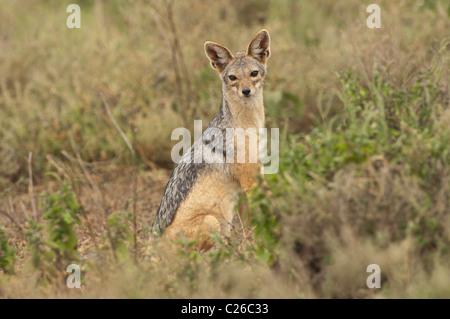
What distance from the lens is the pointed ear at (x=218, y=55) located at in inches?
234

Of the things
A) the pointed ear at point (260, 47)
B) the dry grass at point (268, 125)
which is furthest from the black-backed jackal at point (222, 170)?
the dry grass at point (268, 125)

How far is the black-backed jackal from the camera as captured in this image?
5.45 meters

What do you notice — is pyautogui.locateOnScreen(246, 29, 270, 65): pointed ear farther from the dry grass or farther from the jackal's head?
the dry grass

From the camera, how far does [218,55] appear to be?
19.8 feet

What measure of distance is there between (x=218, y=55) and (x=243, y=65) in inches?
12.6

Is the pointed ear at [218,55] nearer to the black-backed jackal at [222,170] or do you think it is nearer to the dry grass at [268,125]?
the black-backed jackal at [222,170]

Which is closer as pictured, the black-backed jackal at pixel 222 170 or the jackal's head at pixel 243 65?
the black-backed jackal at pixel 222 170

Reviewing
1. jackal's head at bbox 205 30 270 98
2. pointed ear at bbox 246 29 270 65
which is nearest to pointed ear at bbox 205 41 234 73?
jackal's head at bbox 205 30 270 98

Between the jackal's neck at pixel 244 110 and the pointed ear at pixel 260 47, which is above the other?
the pointed ear at pixel 260 47

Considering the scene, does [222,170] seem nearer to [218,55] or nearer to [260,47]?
[218,55]

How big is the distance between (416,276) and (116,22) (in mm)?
10291

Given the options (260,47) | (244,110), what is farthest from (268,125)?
(244,110)
